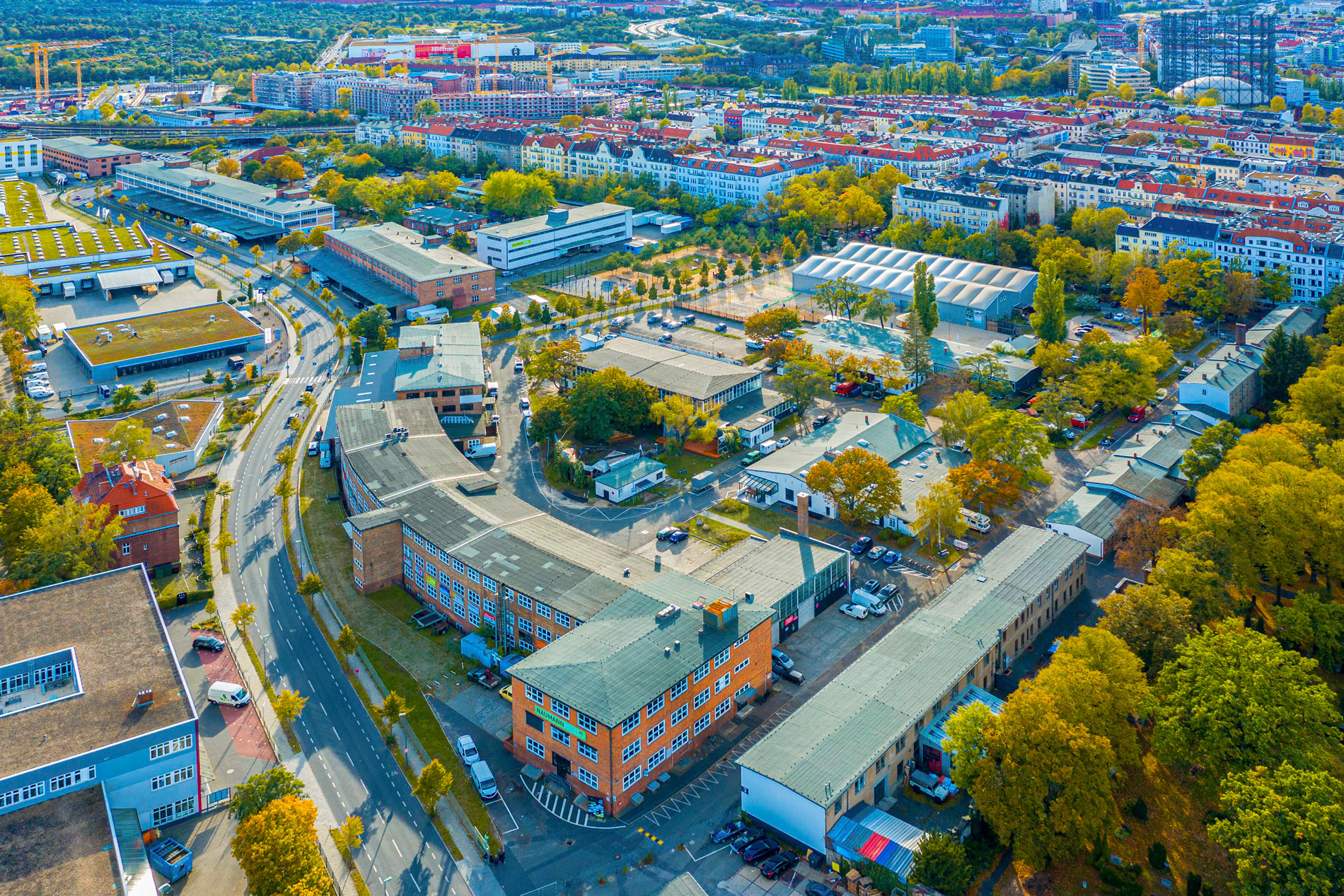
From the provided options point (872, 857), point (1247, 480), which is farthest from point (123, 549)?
point (1247, 480)

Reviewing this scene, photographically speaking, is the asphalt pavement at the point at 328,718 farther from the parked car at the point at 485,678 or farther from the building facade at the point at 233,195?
the building facade at the point at 233,195

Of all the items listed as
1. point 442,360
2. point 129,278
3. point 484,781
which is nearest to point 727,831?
point 484,781

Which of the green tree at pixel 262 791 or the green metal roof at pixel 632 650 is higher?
the green metal roof at pixel 632 650

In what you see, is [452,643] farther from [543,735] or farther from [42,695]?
[42,695]

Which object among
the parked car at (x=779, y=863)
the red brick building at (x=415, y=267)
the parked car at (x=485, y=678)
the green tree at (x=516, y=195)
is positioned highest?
the green tree at (x=516, y=195)

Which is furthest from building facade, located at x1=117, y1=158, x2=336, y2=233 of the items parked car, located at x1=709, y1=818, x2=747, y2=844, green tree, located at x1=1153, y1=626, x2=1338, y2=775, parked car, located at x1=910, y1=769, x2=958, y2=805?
green tree, located at x1=1153, y1=626, x2=1338, y2=775

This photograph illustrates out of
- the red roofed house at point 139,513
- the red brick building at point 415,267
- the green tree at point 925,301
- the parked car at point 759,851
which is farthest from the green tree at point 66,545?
the green tree at point 925,301
